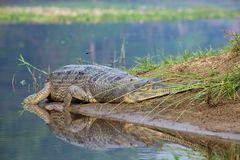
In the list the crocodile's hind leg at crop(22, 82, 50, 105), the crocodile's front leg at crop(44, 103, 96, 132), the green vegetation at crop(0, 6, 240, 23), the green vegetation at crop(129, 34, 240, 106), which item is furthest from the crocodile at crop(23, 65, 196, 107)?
the green vegetation at crop(0, 6, 240, 23)

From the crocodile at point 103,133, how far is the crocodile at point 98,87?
48 cm

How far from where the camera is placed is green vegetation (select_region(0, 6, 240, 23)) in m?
35.2

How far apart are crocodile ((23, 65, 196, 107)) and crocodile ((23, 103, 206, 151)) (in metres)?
0.48

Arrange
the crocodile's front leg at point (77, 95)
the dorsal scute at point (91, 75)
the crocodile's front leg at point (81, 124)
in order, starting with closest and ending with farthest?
the crocodile's front leg at point (81, 124) < the dorsal scute at point (91, 75) < the crocodile's front leg at point (77, 95)

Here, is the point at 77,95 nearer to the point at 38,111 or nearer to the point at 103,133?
the point at 38,111

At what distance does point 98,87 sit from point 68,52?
11449 millimetres

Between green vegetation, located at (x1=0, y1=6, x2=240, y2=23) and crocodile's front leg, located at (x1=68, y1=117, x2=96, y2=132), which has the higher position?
green vegetation, located at (x1=0, y1=6, x2=240, y2=23)

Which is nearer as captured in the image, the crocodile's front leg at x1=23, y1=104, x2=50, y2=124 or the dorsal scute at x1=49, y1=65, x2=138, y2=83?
the crocodile's front leg at x1=23, y1=104, x2=50, y2=124

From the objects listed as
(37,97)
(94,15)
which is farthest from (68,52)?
(94,15)

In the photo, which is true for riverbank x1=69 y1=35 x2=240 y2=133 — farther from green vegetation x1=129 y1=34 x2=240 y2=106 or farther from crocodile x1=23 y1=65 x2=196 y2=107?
crocodile x1=23 y1=65 x2=196 y2=107

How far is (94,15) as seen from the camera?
38.0 metres

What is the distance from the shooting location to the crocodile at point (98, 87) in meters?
10.3

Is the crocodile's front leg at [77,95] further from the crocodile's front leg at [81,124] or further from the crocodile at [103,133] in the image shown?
the crocodile's front leg at [81,124]

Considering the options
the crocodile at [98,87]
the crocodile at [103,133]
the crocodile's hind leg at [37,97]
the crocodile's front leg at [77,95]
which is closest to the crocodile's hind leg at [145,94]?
the crocodile at [98,87]
